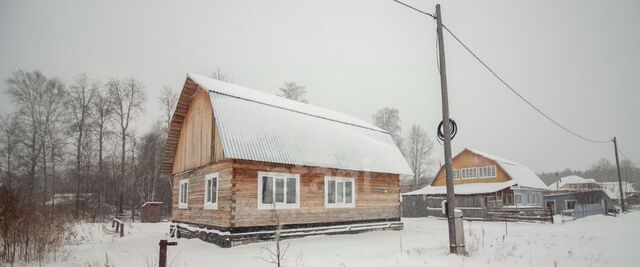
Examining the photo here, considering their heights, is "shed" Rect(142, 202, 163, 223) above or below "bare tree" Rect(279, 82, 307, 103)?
below

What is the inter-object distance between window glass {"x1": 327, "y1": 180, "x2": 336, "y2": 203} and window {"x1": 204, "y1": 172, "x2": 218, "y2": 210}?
17.5 ft

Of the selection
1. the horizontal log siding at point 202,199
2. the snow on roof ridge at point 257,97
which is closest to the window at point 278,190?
the horizontal log siding at point 202,199

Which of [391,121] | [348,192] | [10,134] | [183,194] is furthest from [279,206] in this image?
[391,121]

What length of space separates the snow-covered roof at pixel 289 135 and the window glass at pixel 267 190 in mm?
994

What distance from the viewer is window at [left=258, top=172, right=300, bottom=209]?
15.7m

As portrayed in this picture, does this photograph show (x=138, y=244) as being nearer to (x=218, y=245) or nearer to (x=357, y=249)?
(x=218, y=245)

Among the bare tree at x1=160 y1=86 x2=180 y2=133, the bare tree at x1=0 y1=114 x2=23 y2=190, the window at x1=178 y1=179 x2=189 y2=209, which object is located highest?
the bare tree at x1=160 y1=86 x2=180 y2=133

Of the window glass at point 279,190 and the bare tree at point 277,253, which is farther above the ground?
the window glass at point 279,190

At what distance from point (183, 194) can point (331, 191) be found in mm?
8051

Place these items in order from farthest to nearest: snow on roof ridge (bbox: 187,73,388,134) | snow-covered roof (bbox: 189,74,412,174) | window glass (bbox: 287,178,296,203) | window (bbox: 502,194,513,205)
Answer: window (bbox: 502,194,513,205)
snow on roof ridge (bbox: 187,73,388,134)
window glass (bbox: 287,178,296,203)
snow-covered roof (bbox: 189,74,412,174)

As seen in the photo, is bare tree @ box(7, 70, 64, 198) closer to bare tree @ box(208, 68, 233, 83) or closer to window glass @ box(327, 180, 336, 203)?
bare tree @ box(208, 68, 233, 83)

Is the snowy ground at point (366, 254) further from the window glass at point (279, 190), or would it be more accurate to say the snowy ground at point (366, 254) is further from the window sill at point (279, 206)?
the window glass at point (279, 190)

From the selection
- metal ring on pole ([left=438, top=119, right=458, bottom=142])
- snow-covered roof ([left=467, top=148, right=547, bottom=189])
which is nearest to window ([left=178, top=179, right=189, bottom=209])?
metal ring on pole ([left=438, top=119, right=458, bottom=142])

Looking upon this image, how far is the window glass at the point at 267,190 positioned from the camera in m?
15.8
